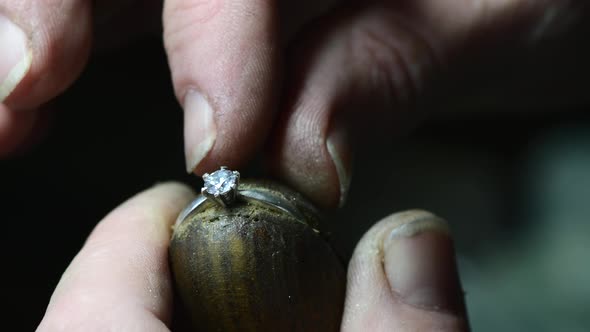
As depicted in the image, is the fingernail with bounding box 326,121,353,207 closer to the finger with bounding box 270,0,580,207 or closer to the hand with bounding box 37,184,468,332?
the finger with bounding box 270,0,580,207

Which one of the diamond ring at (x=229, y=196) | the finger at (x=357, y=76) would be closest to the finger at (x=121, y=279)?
the diamond ring at (x=229, y=196)

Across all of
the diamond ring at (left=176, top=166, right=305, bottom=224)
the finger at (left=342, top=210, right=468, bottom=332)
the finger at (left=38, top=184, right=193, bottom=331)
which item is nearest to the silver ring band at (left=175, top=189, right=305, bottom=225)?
the diamond ring at (left=176, top=166, right=305, bottom=224)

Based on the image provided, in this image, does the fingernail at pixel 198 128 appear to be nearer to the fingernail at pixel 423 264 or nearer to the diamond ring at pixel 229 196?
the diamond ring at pixel 229 196

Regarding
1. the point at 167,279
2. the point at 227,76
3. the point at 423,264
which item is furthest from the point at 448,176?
the point at 167,279

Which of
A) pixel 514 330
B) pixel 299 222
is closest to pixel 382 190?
pixel 514 330

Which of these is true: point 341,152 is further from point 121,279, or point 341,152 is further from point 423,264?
point 121,279

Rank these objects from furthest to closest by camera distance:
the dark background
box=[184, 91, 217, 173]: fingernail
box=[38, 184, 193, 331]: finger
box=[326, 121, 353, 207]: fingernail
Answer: the dark background → box=[326, 121, 353, 207]: fingernail → box=[184, 91, 217, 173]: fingernail → box=[38, 184, 193, 331]: finger

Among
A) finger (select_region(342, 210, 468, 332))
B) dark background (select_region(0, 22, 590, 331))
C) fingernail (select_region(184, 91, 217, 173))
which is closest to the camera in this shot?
finger (select_region(342, 210, 468, 332))
